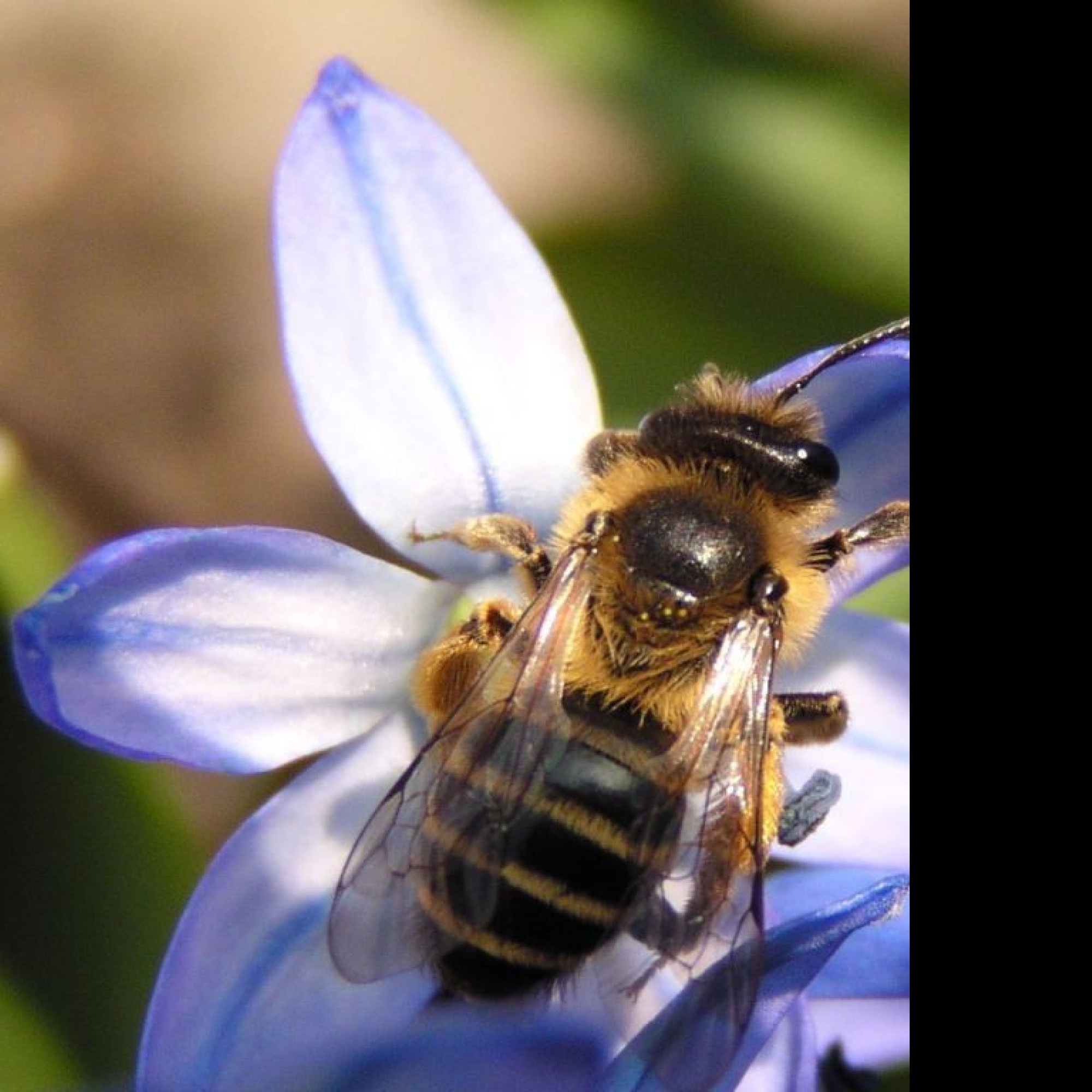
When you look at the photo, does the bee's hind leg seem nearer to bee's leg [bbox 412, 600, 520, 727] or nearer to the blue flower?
the blue flower

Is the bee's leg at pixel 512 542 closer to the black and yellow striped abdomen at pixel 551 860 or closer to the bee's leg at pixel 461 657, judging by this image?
the bee's leg at pixel 461 657

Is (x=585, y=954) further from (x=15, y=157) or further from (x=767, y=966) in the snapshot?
(x=15, y=157)

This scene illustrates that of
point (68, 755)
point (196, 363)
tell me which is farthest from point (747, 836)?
point (196, 363)

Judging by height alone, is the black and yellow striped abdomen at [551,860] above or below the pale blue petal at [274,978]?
above

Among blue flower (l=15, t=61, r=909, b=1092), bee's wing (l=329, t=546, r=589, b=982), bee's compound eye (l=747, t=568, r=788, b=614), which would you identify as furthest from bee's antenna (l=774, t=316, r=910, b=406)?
bee's wing (l=329, t=546, r=589, b=982)

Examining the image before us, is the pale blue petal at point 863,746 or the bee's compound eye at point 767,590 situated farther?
the pale blue petal at point 863,746


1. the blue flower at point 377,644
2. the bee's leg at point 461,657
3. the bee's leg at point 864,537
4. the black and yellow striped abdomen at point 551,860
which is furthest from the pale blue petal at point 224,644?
the bee's leg at point 864,537

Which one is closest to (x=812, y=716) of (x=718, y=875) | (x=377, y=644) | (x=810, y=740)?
(x=810, y=740)
